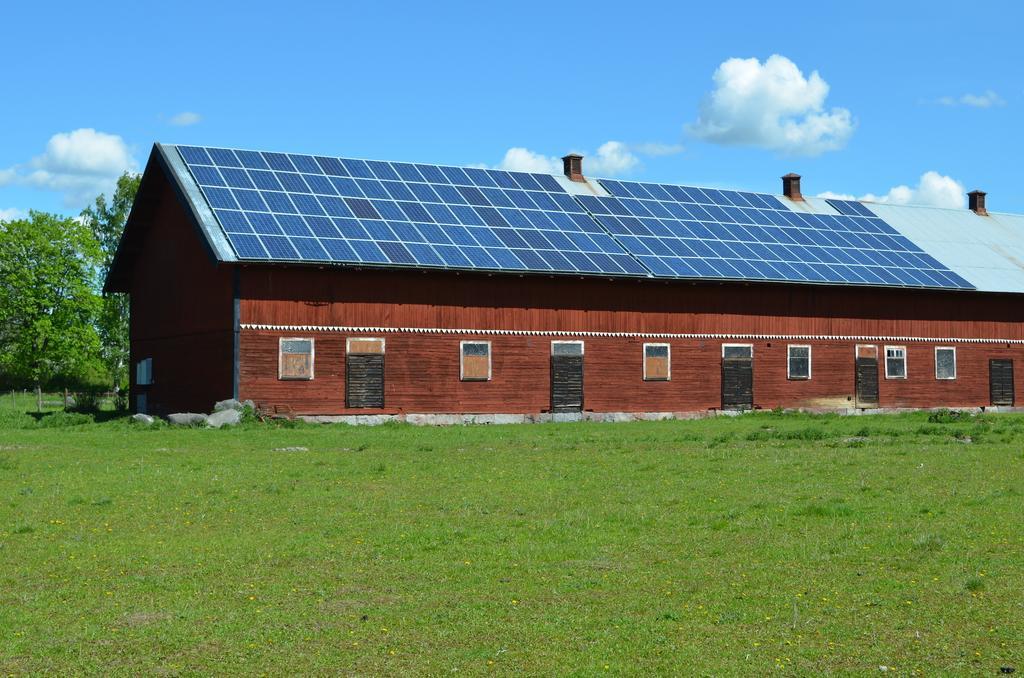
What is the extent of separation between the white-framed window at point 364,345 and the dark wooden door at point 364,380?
12cm

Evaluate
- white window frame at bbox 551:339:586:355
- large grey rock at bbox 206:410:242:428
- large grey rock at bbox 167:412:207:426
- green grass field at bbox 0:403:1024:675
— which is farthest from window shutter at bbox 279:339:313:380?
green grass field at bbox 0:403:1024:675

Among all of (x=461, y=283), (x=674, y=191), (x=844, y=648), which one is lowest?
(x=844, y=648)

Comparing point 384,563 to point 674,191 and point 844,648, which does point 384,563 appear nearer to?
point 844,648

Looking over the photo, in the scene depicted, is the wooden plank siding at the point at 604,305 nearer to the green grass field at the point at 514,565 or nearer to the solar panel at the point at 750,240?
the solar panel at the point at 750,240

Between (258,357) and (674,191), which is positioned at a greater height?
(674,191)

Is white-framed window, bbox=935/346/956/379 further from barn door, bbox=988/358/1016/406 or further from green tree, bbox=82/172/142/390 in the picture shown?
green tree, bbox=82/172/142/390

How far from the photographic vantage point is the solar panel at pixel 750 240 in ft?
145

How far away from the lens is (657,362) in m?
42.6

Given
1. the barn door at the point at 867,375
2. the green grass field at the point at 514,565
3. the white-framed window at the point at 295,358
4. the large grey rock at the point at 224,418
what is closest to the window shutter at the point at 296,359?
the white-framed window at the point at 295,358

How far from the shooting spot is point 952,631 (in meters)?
9.70

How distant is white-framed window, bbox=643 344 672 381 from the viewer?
42.4 metres

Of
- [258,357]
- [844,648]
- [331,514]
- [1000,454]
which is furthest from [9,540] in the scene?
[258,357]

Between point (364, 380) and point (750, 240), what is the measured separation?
17.8 meters

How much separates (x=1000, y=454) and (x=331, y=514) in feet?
47.4
